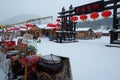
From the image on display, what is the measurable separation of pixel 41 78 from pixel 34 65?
44cm

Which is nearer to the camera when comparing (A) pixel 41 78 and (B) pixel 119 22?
(A) pixel 41 78

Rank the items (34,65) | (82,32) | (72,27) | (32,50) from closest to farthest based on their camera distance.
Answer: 1. (34,65)
2. (32,50)
3. (72,27)
4. (82,32)

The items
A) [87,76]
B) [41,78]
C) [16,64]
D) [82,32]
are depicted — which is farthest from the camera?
[82,32]

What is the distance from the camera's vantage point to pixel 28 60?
3225mm

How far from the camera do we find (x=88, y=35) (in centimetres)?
3191

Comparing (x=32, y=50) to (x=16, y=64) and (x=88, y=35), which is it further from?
(x=88, y=35)

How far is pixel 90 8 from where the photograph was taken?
1493cm

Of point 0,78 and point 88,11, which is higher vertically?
point 88,11

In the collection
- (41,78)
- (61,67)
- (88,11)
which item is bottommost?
(41,78)

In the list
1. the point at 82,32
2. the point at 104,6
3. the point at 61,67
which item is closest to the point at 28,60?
the point at 61,67

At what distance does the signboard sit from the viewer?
1391 centimetres

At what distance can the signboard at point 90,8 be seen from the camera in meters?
13.9

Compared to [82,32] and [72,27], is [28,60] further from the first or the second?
[82,32]

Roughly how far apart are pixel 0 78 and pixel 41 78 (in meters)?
1.69
